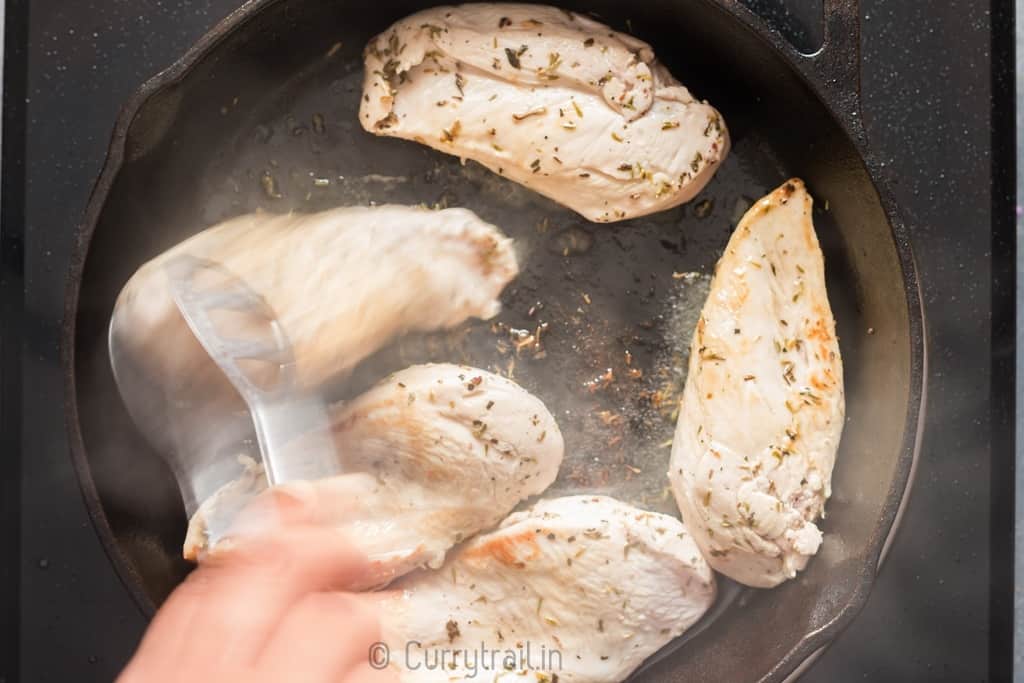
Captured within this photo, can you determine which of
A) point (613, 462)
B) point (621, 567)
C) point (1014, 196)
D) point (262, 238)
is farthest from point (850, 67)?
point (262, 238)

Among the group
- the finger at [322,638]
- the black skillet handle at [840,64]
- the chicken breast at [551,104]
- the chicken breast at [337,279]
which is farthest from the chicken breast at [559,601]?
the black skillet handle at [840,64]

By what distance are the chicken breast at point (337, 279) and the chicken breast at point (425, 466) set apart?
110mm

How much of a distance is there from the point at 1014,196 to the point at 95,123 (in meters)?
1.65

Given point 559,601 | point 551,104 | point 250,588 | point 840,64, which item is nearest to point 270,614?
point 250,588

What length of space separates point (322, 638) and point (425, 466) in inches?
12.9

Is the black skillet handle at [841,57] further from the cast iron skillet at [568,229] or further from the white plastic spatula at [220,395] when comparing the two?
the white plastic spatula at [220,395]

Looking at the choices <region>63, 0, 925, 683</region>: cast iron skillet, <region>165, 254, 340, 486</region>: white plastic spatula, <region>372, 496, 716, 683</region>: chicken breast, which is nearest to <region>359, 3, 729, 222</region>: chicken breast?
<region>63, 0, 925, 683</region>: cast iron skillet

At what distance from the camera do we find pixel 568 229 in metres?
1.66

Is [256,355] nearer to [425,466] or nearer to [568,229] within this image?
[425,466]

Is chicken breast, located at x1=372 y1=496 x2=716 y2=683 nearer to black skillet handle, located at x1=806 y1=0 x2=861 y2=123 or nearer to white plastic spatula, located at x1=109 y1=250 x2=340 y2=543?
white plastic spatula, located at x1=109 y1=250 x2=340 y2=543

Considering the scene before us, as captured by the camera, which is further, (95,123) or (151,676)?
(95,123)

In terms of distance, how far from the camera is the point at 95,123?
162 centimetres

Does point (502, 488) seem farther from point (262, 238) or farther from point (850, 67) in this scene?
point (850, 67)

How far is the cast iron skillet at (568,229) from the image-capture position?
5.06 feet
